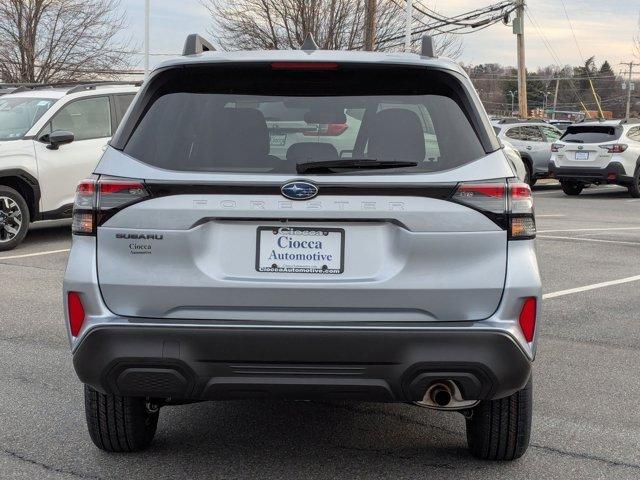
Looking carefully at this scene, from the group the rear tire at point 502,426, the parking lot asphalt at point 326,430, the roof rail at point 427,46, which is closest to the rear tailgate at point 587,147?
the parking lot asphalt at point 326,430

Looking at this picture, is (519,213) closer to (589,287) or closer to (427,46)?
(427,46)

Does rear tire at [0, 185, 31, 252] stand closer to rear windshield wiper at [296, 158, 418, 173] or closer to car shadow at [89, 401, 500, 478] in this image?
car shadow at [89, 401, 500, 478]

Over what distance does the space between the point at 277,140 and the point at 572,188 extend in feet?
63.9

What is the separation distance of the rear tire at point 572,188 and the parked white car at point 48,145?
42.3 feet

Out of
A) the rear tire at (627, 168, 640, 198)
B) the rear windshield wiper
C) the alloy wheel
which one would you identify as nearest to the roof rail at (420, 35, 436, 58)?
the rear windshield wiper

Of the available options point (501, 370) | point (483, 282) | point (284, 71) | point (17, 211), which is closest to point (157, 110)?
point (284, 71)

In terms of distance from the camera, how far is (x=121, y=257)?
11.9 feet

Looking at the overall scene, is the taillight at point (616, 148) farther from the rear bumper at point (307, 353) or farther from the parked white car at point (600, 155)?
the rear bumper at point (307, 353)

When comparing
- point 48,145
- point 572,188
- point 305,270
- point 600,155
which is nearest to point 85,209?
point 305,270

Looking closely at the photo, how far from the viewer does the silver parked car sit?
2319 centimetres

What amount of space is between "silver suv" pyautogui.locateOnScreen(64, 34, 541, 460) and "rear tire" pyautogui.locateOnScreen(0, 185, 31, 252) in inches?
297

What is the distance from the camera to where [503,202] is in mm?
3615

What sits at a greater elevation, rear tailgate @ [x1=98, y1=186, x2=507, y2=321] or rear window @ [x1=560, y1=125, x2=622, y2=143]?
rear tailgate @ [x1=98, y1=186, x2=507, y2=321]

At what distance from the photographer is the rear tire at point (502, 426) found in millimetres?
4008
